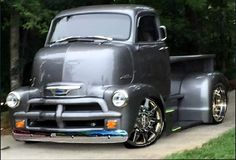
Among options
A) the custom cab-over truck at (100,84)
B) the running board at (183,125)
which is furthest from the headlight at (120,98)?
the running board at (183,125)

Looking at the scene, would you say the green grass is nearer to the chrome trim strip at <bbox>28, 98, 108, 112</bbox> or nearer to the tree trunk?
the chrome trim strip at <bbox>28, 98, 108, 112</bbox>

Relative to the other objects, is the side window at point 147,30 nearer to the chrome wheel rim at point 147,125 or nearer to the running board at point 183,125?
the chrome wheel rim at point 147,125

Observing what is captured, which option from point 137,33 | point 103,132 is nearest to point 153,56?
point 137,33

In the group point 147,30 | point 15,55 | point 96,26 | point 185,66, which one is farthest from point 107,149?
point 15,55

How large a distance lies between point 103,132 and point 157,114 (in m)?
1.11

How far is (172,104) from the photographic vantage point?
9578mm

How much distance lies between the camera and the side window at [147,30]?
8898mm

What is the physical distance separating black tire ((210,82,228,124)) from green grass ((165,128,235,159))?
1923mm

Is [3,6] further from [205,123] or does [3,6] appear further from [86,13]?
[205,123]

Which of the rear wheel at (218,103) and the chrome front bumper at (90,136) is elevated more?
the chrome front bumper at (90,136)

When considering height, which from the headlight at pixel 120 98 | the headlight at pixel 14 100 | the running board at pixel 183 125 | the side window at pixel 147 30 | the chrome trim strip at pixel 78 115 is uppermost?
the side window at pixel 147 30

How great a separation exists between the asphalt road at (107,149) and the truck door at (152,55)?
2.71 feet

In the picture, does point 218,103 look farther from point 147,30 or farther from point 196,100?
point 147,30

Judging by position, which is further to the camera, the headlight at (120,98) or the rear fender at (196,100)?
the rear fender at (196,100)
